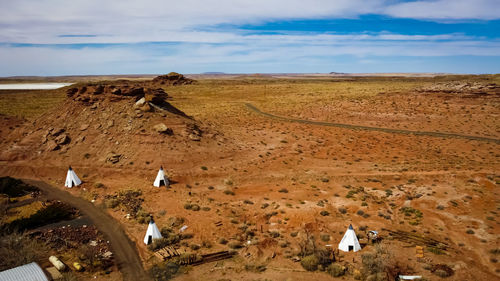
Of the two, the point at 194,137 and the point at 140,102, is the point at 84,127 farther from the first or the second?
the point at 194,137

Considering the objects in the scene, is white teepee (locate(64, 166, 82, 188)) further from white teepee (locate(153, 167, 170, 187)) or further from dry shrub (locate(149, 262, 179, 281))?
dry shrub (locate(149, 262, 179, 281))

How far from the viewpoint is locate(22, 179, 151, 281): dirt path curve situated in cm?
1214

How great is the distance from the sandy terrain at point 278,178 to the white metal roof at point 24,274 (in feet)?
13.9

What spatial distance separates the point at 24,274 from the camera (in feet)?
30.8

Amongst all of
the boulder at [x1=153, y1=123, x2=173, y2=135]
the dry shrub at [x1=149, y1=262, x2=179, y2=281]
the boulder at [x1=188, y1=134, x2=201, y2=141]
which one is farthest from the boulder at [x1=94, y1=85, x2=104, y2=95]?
the dry shrub at [x1=149, y1=262, x2=179, y2=281]

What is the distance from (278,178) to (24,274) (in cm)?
1633

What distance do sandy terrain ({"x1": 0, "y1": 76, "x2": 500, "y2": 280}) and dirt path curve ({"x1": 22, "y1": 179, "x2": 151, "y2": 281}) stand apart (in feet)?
1.56

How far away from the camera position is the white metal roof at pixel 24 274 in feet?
30.0

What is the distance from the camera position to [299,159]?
27141 millimetres

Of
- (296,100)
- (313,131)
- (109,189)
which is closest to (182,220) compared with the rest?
(109,189)

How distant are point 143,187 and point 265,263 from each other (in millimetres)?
11207

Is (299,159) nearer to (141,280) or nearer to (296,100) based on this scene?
(141,280)

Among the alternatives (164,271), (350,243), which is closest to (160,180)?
(164,271)

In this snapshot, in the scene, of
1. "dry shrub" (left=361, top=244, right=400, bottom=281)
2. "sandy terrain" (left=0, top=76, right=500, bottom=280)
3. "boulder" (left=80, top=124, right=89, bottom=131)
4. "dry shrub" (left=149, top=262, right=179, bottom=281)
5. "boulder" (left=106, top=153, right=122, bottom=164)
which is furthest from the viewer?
"boulder" (left=80, top=124, right=89, bottom=131)
